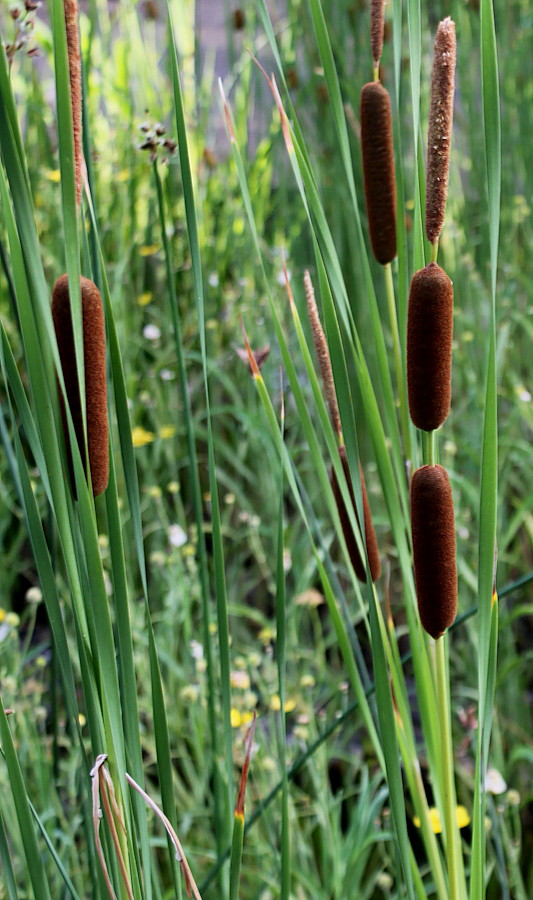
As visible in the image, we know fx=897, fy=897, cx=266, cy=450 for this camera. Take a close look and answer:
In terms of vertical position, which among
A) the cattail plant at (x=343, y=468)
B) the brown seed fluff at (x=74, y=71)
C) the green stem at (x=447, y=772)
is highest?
the brown seed fluff at (x=74, y=71)

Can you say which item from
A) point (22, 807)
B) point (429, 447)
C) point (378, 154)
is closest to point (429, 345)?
point (429, 447)

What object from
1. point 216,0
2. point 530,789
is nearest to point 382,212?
point 530,789

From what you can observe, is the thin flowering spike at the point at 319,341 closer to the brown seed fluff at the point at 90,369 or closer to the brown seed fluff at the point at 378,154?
the brown seed fluff at the point at 378,154

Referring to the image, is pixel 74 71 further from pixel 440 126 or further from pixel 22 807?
pixel 22 807

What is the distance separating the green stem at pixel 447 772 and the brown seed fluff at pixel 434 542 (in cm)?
6

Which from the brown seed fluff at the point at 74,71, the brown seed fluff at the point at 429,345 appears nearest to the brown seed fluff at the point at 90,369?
the brown seed fluff at the point at 74,71

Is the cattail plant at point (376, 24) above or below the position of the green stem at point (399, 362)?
above

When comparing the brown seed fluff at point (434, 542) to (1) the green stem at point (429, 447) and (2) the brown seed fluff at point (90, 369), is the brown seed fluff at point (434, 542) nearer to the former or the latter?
(1) the green stem at point (429, 447)

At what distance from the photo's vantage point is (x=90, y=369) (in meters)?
0.41

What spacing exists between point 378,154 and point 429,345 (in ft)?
0.55

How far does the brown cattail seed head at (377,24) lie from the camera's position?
1.62 ft

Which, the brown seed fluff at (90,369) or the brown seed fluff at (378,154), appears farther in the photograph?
the brown seed fluff at (378,154)

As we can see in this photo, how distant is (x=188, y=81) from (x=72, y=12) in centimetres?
251

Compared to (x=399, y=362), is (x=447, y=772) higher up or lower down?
lower down
